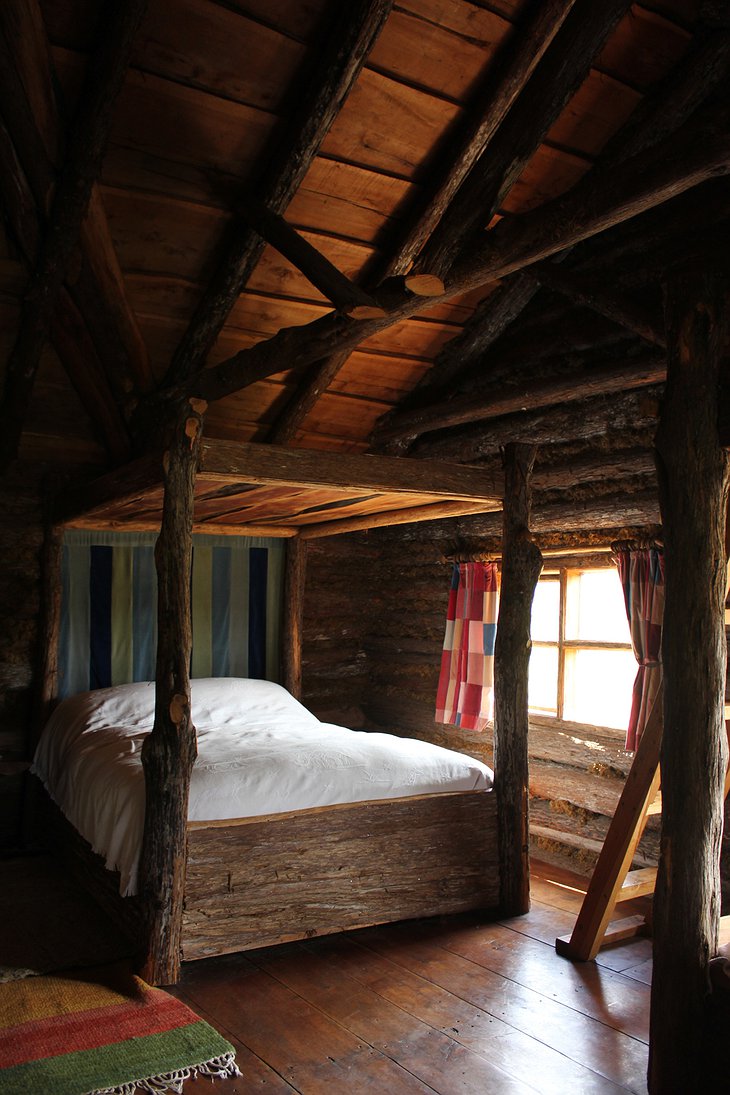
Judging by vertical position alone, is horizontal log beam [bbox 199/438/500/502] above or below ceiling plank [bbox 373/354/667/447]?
below

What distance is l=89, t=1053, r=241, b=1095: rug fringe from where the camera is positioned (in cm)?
296

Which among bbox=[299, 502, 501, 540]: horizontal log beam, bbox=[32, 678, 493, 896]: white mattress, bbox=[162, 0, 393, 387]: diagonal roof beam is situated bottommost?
bbox=[32, 678, 493, 896]: white mattress

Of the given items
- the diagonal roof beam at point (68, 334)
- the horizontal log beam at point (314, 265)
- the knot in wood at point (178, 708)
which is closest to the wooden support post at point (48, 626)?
the diagonal roof beam at point (68, 334)

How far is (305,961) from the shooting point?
4.11 metres

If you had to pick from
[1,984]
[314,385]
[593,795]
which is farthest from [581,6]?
[1,984]

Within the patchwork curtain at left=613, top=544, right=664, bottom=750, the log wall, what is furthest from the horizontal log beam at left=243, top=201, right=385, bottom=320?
the log wall

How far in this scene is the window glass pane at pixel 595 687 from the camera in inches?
227

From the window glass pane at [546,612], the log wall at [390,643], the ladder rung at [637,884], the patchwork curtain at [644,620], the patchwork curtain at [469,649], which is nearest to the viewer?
the ladder rung at [637,884]

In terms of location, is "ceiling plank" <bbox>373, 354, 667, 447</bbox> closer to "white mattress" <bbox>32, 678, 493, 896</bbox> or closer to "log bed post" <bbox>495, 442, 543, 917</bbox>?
"log bed post" <bbox>495, 442, 543, 917</bbox>

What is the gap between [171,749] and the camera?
152 inches

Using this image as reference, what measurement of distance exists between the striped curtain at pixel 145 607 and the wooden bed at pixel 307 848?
1164 mm

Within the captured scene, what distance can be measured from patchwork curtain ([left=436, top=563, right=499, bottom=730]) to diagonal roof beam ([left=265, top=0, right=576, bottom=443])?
6.22 feet

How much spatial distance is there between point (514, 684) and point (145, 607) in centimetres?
302

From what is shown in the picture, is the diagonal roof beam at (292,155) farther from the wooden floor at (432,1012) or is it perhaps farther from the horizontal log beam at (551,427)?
the wooden floor at (432,1012)
